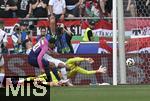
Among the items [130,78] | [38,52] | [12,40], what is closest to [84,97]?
[130,78]

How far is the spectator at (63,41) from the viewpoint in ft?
41.1

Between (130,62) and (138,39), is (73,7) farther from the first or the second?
(130,62)

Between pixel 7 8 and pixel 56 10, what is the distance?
1.34 meters

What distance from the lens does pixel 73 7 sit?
14.2 metres

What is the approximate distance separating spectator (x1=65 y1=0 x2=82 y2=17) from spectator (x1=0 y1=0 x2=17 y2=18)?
1330 mm

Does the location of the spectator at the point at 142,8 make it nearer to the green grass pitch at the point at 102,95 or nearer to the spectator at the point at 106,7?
the spectator at the point at 106,7

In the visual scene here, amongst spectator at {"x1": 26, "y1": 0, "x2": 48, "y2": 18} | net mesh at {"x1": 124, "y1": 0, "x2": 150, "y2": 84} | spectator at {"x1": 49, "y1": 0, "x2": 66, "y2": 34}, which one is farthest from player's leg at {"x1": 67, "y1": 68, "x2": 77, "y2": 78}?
spectator at {"x1": 26, "y1": 0, "x2": 48, "y2": 18}

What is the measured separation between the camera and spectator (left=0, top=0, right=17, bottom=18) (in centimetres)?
1419

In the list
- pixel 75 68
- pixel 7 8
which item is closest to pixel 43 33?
pixel 75 68

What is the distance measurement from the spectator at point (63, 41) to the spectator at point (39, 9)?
43.0 inches

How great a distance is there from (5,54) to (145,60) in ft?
9.78

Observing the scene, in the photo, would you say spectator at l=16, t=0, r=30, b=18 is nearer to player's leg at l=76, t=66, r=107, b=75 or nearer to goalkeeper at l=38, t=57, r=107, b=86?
goalkeeper at l=38, t=57, r=107, b=86

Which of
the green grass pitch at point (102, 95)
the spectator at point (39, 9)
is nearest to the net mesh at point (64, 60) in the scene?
the spectator at point (39, 9)

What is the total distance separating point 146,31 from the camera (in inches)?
472
